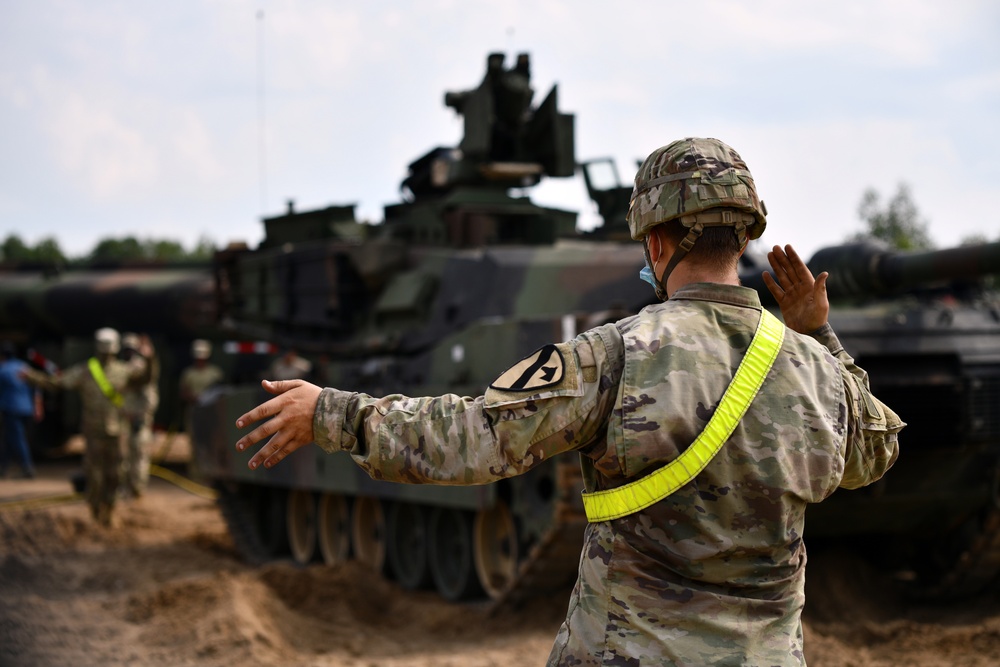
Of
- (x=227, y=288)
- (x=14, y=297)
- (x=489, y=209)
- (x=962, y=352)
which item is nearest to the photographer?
(x=962, y=352)

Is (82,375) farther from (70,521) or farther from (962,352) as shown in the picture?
(962,352)

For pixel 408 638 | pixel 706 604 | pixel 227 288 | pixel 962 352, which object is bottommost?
pixel 408 638

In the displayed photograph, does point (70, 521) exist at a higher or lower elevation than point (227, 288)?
lower

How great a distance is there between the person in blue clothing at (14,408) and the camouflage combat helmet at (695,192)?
1356 centimetres

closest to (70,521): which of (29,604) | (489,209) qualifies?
(29,604)

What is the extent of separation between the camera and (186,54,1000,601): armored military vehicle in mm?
6781

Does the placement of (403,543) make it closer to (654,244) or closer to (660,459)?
(654,244)

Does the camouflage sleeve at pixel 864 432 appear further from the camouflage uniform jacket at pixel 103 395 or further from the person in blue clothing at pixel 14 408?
the person in blue clothing at pixel 14 408

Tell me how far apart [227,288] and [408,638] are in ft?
18.6

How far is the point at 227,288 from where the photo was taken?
39.5ft

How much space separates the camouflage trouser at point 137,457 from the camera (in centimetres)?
1253

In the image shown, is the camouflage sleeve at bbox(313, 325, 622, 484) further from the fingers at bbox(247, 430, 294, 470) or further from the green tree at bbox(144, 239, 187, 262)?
the green tree at bbox(144, 239, 187, 262)

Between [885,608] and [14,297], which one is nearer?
[885,608]

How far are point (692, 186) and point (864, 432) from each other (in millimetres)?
640
